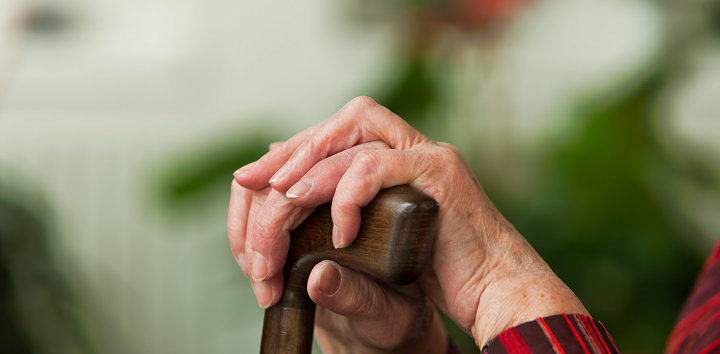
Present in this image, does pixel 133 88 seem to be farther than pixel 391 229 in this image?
Yes

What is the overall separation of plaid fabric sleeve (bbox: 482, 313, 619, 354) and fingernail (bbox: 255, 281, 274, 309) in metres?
0.23

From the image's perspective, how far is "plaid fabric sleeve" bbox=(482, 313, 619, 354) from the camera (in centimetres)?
59

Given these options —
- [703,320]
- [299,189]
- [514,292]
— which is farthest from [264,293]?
[703,320]

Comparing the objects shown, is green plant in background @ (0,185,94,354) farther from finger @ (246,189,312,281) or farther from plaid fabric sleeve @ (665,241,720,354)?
plaid fabric sleeve @ (665,241,720,354)

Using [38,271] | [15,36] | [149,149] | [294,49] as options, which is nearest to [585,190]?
[294,49]

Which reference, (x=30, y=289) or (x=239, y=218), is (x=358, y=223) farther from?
(x=30, y=289)

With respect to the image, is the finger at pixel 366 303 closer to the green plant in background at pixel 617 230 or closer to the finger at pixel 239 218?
the finger at pixel 239 218

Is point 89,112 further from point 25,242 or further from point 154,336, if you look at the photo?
point 154,336

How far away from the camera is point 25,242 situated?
234cm

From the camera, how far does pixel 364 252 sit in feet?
1.97

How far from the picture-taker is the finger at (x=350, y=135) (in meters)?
0.68

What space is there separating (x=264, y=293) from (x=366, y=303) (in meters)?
0.12

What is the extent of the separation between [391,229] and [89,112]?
2.56 m

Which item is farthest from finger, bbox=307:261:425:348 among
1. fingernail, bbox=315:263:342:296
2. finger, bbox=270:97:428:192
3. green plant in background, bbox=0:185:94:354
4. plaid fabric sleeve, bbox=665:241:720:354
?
green plant in background, bbox=0:185:94:354
